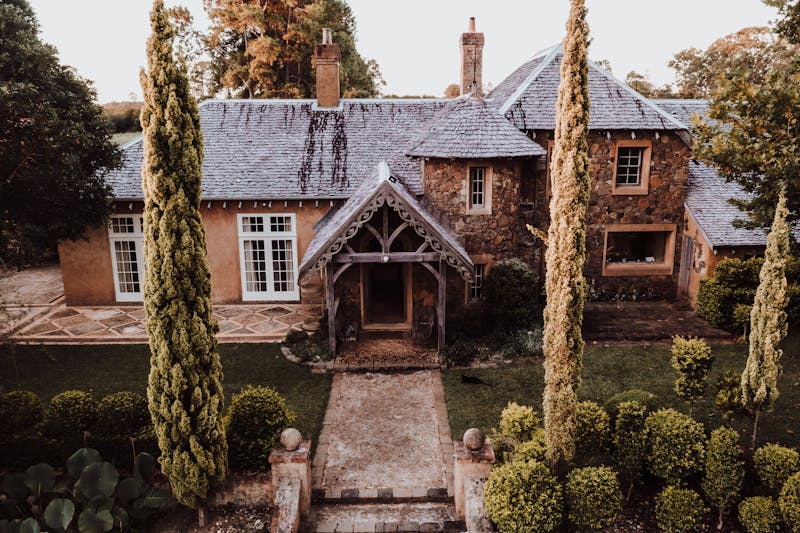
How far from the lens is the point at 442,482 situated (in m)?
9.60

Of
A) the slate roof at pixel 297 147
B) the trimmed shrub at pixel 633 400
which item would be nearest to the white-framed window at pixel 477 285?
the slate roof at pixel 297 147

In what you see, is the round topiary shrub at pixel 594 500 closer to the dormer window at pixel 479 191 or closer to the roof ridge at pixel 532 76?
the dormer window at pixel 479 191

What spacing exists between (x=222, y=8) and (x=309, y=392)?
2667 cm

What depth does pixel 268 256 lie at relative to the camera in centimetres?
1886

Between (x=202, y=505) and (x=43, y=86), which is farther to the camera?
(x=43, y=86)

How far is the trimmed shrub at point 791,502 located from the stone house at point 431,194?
9.26m

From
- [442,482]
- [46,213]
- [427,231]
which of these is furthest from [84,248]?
[442,482]

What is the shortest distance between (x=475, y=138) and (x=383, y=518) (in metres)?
10.8

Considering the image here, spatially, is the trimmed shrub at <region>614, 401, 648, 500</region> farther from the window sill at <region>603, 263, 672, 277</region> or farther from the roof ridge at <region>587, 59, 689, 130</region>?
the roof ridge at <region>587, 59, 689, 130</region>

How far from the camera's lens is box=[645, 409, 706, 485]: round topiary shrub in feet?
26.9

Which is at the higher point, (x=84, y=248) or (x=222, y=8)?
(x=222, y=8)

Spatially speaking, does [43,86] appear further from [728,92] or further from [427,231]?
[728,92]

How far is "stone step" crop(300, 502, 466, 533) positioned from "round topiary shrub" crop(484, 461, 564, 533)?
104cm

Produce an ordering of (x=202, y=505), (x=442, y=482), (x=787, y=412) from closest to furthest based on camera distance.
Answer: (x=202, y=505)
(x=442, y=482)
(x=787, y=412)
